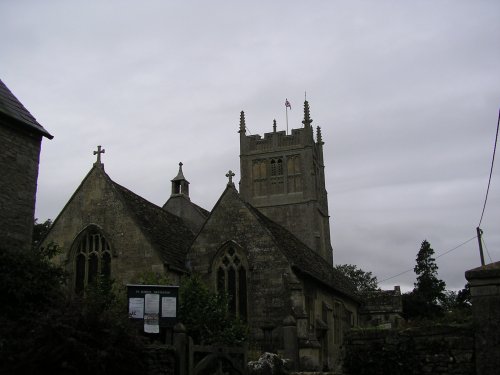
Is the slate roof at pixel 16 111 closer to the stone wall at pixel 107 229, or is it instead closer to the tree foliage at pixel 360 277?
the stone wall at pixel 107 229

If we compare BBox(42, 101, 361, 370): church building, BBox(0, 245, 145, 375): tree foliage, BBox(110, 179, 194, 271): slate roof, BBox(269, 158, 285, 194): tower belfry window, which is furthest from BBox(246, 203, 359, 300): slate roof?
BBox(269, 158, 285, 194): tower belfry window

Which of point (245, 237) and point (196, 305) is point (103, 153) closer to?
point (245, 237)

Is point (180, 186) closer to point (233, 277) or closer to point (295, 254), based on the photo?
point (295, 254)

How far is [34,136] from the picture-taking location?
18.1 meters

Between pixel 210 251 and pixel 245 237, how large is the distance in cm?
161

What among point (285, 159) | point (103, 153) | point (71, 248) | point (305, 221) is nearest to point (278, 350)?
point (71, 248)

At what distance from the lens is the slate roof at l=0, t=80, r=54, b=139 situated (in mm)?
17141

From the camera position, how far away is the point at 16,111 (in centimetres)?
1773

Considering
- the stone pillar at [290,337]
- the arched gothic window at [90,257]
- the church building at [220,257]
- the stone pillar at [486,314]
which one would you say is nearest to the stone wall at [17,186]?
the church building at [220,257]

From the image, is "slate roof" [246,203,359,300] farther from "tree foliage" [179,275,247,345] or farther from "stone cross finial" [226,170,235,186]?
"tree foliage" [179,275,247,345]

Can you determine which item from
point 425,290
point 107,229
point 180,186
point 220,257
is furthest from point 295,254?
point 425,290

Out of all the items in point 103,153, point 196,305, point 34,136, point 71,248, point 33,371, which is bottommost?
point 33,371

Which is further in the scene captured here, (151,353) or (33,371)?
(151,353)

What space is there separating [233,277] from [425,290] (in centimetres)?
4716
